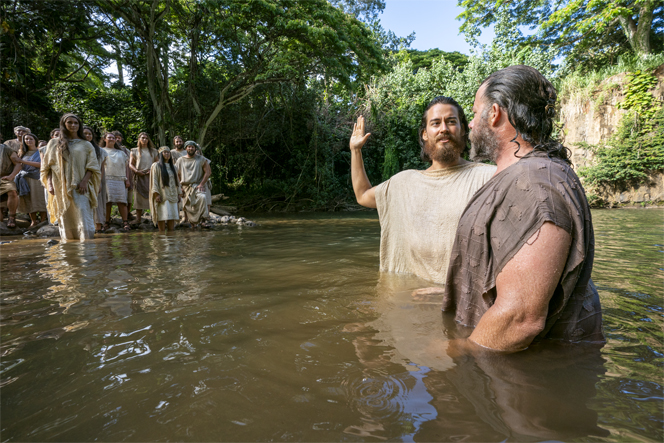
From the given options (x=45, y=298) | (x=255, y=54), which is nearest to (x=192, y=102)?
(x=255, y=54)

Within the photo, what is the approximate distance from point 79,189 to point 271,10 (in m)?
8.54

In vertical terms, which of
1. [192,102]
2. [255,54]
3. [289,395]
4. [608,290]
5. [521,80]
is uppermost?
[255,54]

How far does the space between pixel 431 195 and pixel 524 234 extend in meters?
1.64

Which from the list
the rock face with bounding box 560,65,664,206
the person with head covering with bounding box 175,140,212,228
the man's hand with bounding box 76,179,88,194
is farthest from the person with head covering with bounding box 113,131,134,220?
the rock face with bounding box 560,65,664,206

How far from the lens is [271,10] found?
39.1 ft

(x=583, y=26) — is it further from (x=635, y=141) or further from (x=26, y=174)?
(x=26, y=174)

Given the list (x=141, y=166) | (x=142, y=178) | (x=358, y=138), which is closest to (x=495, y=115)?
(x=358, y=138)

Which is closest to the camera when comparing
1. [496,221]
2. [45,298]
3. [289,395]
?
[289,395]

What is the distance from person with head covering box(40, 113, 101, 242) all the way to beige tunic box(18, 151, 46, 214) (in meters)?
2.45

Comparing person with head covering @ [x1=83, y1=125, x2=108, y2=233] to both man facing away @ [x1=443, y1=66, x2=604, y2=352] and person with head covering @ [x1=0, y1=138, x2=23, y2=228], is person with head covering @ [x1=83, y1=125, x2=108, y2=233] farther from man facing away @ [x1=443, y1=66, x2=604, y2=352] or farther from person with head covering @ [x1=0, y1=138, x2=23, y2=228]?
man facing away @ [x1=443, y1=66, x2=604, y2=352]

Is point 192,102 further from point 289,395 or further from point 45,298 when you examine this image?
point 289,395

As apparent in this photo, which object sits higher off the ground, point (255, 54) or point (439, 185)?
point (255, 54)

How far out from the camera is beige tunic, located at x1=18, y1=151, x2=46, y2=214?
27.2 feet

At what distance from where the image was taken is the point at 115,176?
28.2 ft
